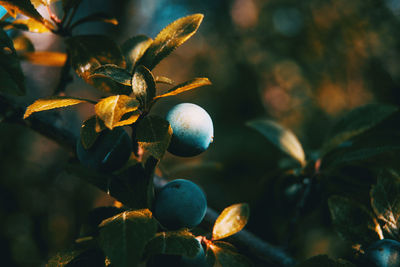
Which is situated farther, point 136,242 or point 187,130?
point 187,130

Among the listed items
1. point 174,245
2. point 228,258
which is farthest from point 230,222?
point 174,245

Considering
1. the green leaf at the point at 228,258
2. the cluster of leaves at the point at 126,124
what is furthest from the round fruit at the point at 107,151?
the green leaf at the point at 228,258

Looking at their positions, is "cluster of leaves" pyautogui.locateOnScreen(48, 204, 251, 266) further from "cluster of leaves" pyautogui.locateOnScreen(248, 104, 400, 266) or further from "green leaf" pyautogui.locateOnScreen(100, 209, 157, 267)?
"cluster of leaves" pyautogui.locateOnScreen(248, 104, 400, 266)

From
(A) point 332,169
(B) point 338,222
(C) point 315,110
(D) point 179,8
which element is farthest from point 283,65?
(D) point 179,8

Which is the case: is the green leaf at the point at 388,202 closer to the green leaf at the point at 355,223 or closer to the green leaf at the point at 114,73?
the green leaf at the point at 355,223

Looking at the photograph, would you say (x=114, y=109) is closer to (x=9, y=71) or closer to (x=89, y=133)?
(x=89, y=133)

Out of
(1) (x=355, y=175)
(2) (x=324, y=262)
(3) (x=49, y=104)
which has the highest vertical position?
(3) (x=49, y=104)

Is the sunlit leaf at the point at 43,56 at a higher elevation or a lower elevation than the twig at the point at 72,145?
higher
